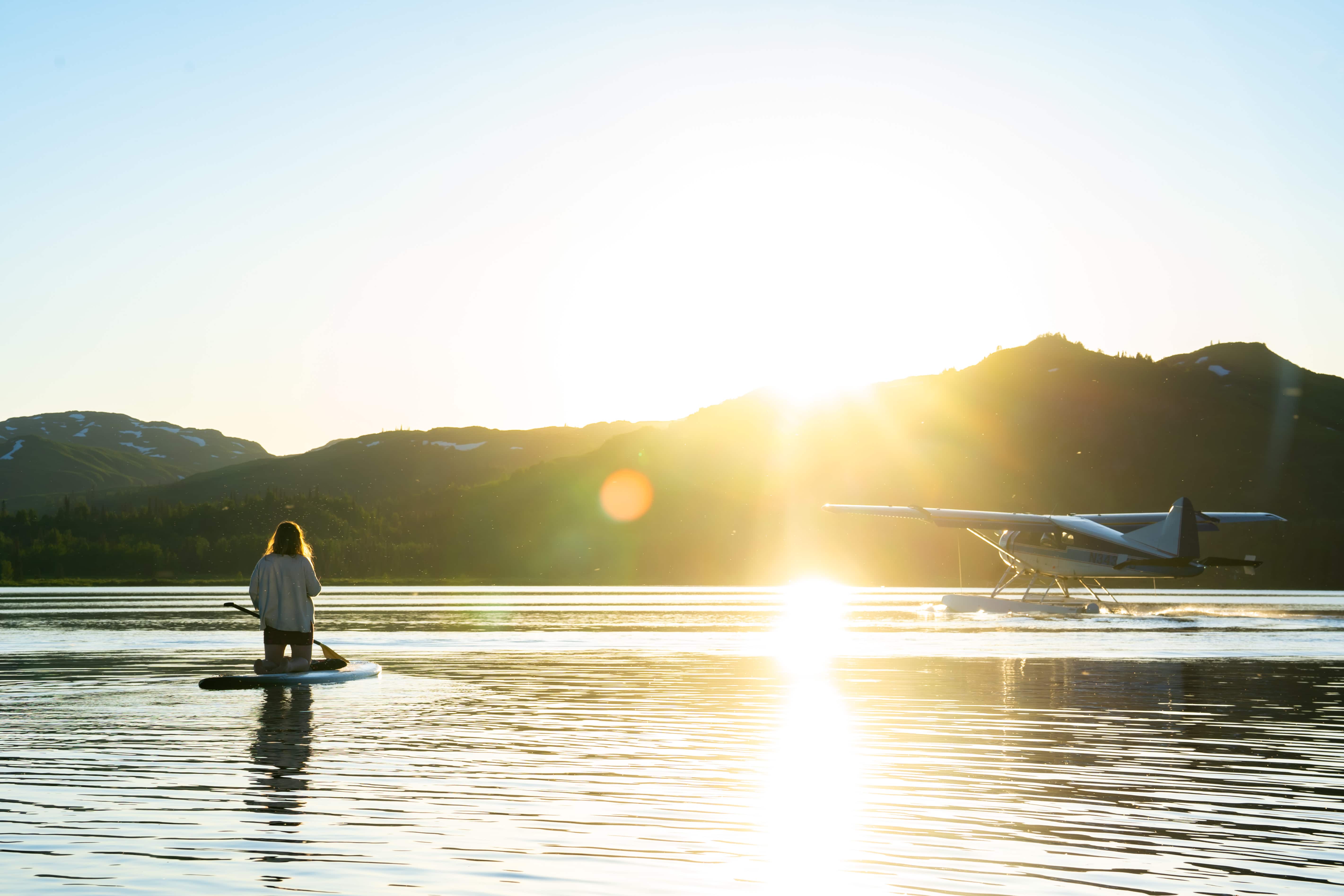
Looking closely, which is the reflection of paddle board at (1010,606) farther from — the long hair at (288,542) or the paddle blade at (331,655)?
the long hair at (288,542)

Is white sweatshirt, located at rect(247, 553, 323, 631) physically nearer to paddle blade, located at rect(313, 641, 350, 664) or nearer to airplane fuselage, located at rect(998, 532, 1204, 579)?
paddle blade, located at rect(313, 641, 350, 664)

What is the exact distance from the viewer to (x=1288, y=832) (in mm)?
8844

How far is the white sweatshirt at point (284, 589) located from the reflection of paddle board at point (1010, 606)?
117 ft

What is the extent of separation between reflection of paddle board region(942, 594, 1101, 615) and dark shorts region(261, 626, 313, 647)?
1387 inches

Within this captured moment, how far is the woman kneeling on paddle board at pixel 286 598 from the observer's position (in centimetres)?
1848

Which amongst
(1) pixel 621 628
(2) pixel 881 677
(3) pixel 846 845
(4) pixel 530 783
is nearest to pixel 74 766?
(4) pixel 530 783

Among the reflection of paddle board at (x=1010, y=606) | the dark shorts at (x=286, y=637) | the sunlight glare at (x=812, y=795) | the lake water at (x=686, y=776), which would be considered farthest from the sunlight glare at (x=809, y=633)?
the dark shorts at (x=286, y=637)

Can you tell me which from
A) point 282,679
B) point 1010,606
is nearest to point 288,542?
point 282,679

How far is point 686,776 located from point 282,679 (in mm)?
10038

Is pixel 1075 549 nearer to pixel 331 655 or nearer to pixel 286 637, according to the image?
pixel 331 655

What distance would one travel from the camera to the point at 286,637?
63.7 ft

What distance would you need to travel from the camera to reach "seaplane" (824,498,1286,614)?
49.7m

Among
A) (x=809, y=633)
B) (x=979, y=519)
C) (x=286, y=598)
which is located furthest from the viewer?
(x=979, y=519)

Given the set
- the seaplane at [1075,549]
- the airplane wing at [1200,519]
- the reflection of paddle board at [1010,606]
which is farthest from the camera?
the airplane wing at [1200,519]
